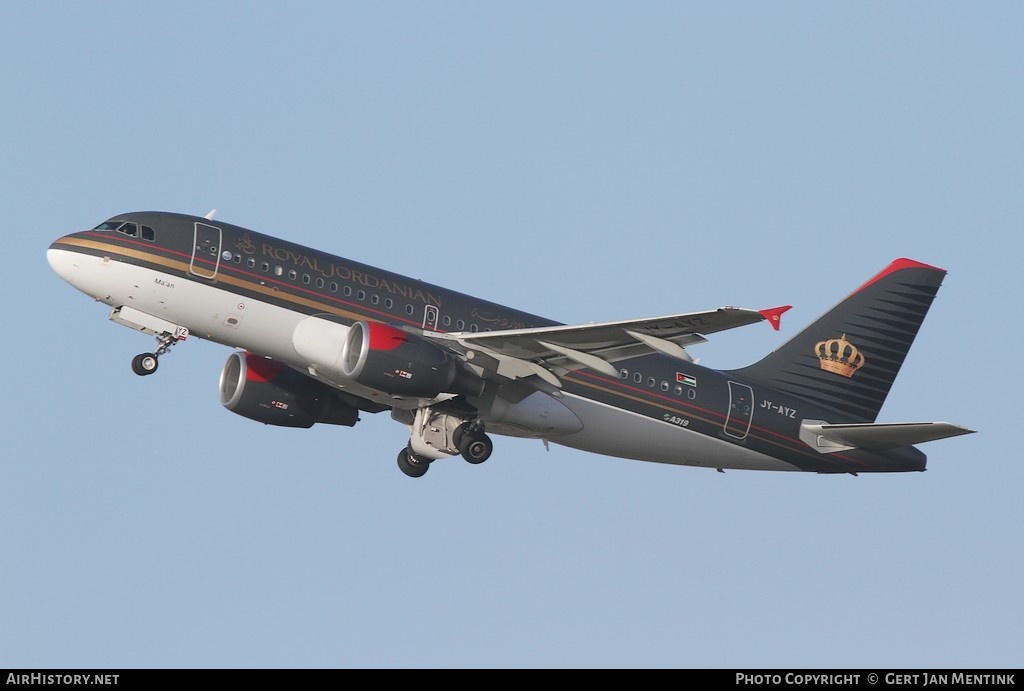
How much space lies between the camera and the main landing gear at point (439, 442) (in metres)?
42.6

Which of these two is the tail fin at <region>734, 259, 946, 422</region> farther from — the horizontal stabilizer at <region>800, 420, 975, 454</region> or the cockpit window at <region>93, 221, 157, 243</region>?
the cockpit window at <region>93, 221, 157, 243</region>

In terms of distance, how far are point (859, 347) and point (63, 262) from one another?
1004 inches

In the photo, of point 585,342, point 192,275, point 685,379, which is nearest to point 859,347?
point 685,379

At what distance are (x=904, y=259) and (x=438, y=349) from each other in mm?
18513

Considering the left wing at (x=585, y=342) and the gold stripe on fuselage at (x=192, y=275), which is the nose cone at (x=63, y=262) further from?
the left wing at (x=585, y=342)

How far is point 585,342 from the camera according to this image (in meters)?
39.3

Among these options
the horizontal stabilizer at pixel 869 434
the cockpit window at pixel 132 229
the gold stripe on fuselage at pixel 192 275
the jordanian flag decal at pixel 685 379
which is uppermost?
the cockpit window at pixel 132 229

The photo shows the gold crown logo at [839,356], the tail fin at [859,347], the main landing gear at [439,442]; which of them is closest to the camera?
the main landing gear at [439,442]

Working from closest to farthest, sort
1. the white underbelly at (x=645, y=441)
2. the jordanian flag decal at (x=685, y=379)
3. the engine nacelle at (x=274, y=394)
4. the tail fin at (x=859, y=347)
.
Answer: the white underbelly at (x=645, y=441)
the jordanian flag decal at (x=685, y=379)
the engine nacelle at (x=274, y=394)
the tail fin at (x=859, y=347)

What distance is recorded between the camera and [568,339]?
39.4 meters

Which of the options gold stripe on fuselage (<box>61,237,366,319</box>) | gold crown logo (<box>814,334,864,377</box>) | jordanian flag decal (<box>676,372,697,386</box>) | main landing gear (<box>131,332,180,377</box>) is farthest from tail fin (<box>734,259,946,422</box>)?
main landing gear (<box>131,332,180,377</box>)

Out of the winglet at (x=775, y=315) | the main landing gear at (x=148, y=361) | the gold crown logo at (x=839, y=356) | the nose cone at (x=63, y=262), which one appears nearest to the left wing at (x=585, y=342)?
the winglet at (x=775, y=315)
